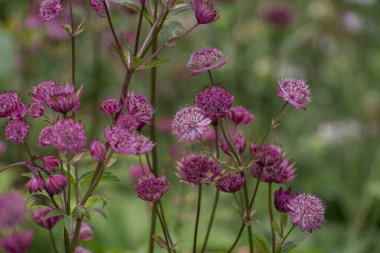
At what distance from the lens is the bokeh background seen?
250 cm

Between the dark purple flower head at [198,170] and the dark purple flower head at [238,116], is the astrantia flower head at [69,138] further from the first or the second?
the dark purple flower head at [238,116]

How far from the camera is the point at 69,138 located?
3.05 feet

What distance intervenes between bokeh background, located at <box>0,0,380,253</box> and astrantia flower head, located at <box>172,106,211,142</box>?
42.5 inches

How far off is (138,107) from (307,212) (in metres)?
0.31

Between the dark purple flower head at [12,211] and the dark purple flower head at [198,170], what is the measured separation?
523 mm

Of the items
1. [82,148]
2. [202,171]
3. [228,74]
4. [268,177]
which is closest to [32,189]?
[82,148]

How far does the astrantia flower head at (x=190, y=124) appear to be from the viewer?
3.44 ft

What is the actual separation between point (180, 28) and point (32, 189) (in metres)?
0.40

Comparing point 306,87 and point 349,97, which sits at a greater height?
point 306,87

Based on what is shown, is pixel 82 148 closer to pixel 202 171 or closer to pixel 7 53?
pixel 202 171

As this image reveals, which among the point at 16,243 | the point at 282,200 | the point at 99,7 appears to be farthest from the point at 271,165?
the point at 16,243

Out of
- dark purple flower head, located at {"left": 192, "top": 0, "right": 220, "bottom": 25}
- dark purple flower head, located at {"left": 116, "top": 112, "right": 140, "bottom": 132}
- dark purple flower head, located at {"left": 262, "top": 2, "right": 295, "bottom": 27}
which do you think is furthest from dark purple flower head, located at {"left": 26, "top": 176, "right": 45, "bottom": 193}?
dark purple flower head, located at {"left": 262, "top": 2, "right": 295, "bottom": 27}

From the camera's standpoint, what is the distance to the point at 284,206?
3.59 ft

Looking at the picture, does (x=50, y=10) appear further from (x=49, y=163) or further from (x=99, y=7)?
(x=49, y=163)
